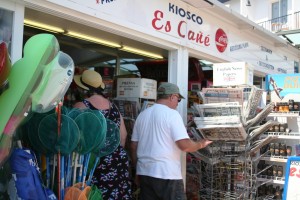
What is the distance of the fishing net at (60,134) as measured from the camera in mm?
2156

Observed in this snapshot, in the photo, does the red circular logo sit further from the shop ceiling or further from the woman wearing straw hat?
the woman wearing straw hat

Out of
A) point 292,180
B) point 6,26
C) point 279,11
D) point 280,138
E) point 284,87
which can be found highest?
point 279,11

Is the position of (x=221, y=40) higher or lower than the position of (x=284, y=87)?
higher

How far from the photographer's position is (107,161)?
2816 millimetres

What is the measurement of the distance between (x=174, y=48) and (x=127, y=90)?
2.38 feet

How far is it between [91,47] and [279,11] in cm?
Answer: 1574

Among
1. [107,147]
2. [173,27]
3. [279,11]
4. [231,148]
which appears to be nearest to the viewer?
[107,147]

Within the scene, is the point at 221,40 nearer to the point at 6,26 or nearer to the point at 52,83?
the point at 6,26

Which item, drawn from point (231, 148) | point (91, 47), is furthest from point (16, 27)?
point (91, 47)

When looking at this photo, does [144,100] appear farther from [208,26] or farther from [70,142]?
[70,142]

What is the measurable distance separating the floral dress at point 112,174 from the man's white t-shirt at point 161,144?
19 cm

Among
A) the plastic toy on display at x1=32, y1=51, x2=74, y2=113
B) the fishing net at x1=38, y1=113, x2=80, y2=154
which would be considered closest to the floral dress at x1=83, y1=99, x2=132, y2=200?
the fishing net at x1=38, y1=113, x2=80, y2=154

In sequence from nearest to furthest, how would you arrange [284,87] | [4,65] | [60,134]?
[4,65]
[60,134]
[284,87]

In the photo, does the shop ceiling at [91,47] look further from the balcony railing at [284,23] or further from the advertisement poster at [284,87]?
the balcony railing at [284,23]
